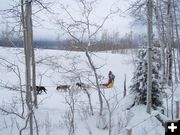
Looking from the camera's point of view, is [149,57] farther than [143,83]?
No

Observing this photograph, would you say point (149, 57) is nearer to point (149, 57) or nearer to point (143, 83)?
point (149, 57)

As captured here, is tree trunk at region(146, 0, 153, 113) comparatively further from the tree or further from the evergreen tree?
the evergreen tree

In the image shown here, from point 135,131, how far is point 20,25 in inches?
266

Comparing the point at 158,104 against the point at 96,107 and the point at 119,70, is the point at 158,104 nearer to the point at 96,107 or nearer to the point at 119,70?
the point at 96,107

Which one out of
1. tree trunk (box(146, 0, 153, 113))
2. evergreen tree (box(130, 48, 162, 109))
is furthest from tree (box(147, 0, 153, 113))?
evergreen tree (box(130, 48, 162, 109))

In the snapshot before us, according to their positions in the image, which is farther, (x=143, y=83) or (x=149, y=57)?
(x=143, y=83)

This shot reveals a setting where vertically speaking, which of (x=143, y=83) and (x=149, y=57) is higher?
(x=149, y=57)

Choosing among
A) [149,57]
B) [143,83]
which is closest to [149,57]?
[149,57]

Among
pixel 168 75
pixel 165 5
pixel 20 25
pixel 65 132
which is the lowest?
pixel 65 132

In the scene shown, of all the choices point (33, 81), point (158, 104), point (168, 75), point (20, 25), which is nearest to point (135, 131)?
point (158, 104)

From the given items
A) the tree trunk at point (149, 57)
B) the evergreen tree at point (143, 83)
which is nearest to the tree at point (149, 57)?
the tree trunk at point (149, 57)

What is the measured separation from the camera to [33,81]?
18.2 meters

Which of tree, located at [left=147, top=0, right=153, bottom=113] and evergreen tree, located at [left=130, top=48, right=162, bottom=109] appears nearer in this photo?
tree, located at [left=147, top=0, right=153, bottom=113]

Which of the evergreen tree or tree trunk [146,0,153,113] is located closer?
tree trunk [146,0,153,113]
